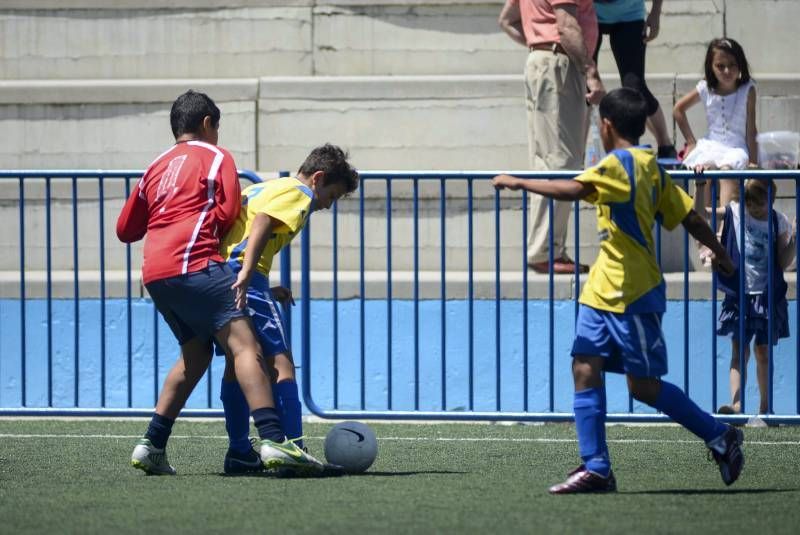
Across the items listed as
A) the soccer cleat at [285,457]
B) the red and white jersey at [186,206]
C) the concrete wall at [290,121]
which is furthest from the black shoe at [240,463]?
the concrete wall at [290,121]

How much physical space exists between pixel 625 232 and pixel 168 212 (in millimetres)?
1935

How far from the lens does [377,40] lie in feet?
41.1

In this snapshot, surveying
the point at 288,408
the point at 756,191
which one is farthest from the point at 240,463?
the point at 756,191

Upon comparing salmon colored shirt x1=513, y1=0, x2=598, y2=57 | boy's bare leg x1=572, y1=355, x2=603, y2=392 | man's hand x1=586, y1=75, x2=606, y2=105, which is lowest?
boy's bare leg x1=572, y1=355, x2=603, y2=392

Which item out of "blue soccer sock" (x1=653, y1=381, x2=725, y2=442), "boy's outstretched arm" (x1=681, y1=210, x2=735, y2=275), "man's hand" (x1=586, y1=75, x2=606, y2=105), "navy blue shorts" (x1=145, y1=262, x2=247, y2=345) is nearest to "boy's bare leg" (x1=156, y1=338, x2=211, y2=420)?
"navy blue shorts" (x1=145, y1=262, x2=247, y2=345)

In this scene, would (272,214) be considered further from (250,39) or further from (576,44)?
(250,39)

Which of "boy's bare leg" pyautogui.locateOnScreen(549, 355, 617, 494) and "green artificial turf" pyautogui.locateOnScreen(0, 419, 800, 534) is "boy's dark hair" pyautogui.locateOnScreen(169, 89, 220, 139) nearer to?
"green artificial turf" pyautogui.locateOnScreen(0, 419, 800, 534)

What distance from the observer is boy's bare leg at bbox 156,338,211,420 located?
661 centimetres

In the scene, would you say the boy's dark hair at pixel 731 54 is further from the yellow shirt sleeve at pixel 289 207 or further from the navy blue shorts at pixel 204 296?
the navy blue shorts at pixel 204 296

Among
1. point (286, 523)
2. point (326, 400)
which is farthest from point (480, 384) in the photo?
point (286, 523)

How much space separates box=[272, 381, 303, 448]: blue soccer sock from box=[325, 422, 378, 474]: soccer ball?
16cm

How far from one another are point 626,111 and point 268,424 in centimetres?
195

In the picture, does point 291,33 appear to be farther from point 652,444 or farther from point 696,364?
point 652,444

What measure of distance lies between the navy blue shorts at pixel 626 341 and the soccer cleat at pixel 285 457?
1.24 meters
